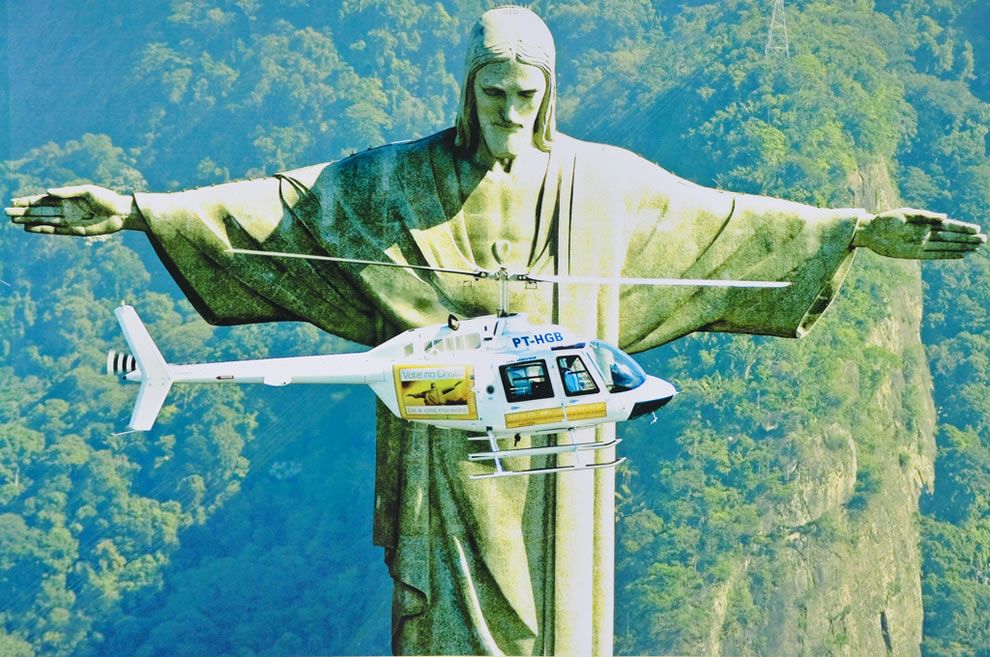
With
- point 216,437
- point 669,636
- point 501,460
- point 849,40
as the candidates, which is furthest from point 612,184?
point 849,40

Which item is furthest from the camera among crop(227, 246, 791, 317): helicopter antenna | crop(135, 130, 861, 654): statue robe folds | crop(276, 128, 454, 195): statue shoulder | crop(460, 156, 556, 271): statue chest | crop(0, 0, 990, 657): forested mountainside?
crop(0, 0, 990, 657): forested mountainside

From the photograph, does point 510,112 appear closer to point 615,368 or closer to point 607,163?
point 607,163

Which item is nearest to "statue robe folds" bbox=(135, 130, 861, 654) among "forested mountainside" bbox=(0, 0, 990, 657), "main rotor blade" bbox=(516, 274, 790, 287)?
"main rotor blade" bbox=(516, 274, 790, 287)

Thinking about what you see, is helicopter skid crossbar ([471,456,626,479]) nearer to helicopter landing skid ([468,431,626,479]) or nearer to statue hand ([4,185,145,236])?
helicopter landing skid ([468,431,626,479])

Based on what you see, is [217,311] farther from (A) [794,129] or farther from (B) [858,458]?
(A) [794,129]

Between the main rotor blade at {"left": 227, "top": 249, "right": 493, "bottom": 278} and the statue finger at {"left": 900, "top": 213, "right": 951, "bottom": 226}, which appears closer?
the main rotor blade at {"left": 227, "top": 249, "right": 493, "bottom": 278}
